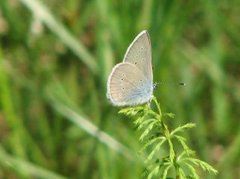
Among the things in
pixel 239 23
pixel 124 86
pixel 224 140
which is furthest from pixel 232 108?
pixel 124 86

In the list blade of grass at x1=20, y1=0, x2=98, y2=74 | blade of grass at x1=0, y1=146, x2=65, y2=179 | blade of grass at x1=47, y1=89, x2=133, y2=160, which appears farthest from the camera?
blade of grass at x1=20, y1=0, x2=98, y2=74

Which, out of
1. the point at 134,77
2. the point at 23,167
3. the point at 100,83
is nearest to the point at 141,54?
the point at 134,77

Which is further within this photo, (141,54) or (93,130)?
(93,130)

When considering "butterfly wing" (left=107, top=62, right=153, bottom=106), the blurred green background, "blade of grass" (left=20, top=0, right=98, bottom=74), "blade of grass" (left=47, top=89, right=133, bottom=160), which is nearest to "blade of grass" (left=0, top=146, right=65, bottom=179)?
the blurred green background

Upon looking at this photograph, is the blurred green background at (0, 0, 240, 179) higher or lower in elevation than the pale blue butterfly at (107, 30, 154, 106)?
higher

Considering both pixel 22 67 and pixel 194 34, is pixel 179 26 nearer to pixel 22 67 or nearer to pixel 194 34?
pixel 194 34

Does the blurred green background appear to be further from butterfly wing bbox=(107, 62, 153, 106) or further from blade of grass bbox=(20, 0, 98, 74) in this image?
Result: butterfly wing bbox=(107, 62, 153, 106)

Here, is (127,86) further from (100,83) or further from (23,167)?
(100,83)

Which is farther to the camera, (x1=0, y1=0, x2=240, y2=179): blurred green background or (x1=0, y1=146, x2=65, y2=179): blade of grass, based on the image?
(x1=0, y1=0, x2=240, y2=179): blurred green background
